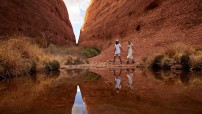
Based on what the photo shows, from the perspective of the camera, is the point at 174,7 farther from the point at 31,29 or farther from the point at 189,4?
the point at 31,29

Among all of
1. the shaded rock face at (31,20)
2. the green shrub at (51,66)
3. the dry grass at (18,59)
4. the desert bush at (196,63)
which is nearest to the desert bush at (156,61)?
the desert bush at (196,63)

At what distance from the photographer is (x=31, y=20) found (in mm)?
25062

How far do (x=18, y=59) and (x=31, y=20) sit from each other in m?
17.7

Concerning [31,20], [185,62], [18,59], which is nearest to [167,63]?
[185,62]

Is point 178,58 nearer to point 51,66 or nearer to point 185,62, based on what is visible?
point 185,62

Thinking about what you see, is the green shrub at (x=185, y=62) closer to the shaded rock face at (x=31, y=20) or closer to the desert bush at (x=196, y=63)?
the desert bush at (x=196, y=63)

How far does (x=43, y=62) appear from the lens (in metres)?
11.4

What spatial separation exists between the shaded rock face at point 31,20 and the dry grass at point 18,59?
9.75 meters

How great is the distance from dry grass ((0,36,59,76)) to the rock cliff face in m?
10.1

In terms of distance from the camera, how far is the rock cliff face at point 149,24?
18.1 metres

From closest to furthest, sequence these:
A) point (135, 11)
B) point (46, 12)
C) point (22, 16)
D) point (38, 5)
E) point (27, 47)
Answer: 1. point (27, 47)
2. point (22, 16)
3. point (135, 11)
4. point (38, 5)
5. point (46, 12)

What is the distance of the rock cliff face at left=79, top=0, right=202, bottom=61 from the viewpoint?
18.1 metres

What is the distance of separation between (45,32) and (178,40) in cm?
1556

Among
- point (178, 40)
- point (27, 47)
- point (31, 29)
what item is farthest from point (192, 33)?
point (31, 29)
